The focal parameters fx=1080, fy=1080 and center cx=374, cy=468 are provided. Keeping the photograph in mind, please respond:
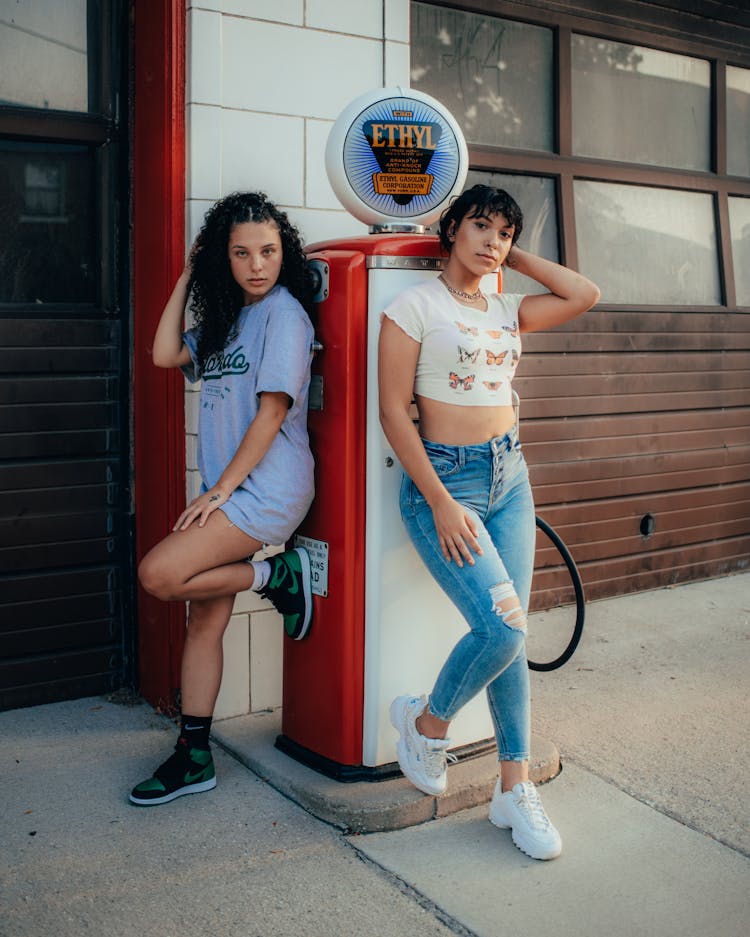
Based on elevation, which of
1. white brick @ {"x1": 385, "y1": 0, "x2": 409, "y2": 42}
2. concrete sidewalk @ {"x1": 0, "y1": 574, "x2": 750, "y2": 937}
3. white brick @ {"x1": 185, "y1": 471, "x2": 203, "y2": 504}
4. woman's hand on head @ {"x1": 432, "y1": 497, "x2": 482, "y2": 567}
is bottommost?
concrete sidewalk @ {"x1": 0, "y1": 574, "x2": 750, "y2": 937}

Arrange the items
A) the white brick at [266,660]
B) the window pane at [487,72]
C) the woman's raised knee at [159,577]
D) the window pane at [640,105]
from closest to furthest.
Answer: the woman's raised knee at [159,577] < the white brick at [266,660] < the window pane at [487,72] < the window pane at [640,105]

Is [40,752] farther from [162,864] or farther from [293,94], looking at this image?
[293,94]

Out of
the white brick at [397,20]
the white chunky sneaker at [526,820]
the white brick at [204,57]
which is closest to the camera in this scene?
the white chunky sneaker at [526,820]

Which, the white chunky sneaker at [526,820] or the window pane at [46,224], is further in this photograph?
the window pane at [46,224]

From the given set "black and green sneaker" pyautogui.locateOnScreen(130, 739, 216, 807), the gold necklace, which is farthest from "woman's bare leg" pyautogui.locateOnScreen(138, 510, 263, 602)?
the gold necklace

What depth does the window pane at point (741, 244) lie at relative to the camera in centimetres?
588

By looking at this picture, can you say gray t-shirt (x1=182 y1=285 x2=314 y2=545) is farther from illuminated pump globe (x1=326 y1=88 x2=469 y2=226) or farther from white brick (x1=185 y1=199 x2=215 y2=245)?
white brick (x1=185 y1=199 x2=215 y2=245)

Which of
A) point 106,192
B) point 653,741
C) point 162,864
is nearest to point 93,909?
point 162,864

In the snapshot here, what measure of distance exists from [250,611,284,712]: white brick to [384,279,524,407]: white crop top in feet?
3.92

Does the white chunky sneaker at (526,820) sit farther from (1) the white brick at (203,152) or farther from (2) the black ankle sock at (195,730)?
(1) the white brick at (203,152)

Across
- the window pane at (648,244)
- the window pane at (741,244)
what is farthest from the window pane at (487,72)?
the window pane at (741,244)

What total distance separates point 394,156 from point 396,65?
41.8 inches

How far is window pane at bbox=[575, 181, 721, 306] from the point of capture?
17.3ft

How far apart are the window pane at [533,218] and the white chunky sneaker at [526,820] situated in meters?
2.60
